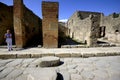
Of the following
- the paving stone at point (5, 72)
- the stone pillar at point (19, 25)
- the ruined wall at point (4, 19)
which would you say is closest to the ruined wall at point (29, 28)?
the stone pillar at point (19, 25)

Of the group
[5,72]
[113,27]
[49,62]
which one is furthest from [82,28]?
[5,72]

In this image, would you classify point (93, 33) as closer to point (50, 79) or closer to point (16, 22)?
point (16, 22)

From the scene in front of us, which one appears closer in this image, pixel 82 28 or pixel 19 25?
pixel 19 25

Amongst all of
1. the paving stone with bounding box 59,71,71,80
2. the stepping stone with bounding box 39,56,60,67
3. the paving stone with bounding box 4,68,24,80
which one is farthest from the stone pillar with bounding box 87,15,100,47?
the paving stone with bounding box 4,68,24,80

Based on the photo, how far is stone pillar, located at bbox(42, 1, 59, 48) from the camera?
7.75 meters

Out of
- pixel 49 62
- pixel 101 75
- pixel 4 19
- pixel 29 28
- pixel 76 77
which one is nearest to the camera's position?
pixel 76 77

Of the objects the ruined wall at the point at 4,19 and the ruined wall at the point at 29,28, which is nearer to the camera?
the ruined wall at the point at 29,28

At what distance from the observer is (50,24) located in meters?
7.88

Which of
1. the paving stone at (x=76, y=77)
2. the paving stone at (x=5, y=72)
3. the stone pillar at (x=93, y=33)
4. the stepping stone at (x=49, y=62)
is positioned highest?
the stone pillar at (x=93, y=33)

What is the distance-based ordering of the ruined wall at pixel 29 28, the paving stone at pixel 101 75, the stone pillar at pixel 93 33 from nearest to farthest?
the paving stone at pixel 101 75 → the stone pillar at pixel 93 33 → the ruined wall at pixel 29 28

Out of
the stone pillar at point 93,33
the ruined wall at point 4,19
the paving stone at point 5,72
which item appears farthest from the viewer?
the ruined wall at point 4,19

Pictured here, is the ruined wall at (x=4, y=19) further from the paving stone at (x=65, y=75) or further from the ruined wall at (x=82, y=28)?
the paving stone at (x=65, y=75)

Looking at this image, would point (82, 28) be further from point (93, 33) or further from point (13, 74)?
point (13, 74)

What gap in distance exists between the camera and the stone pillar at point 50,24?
775 cm
